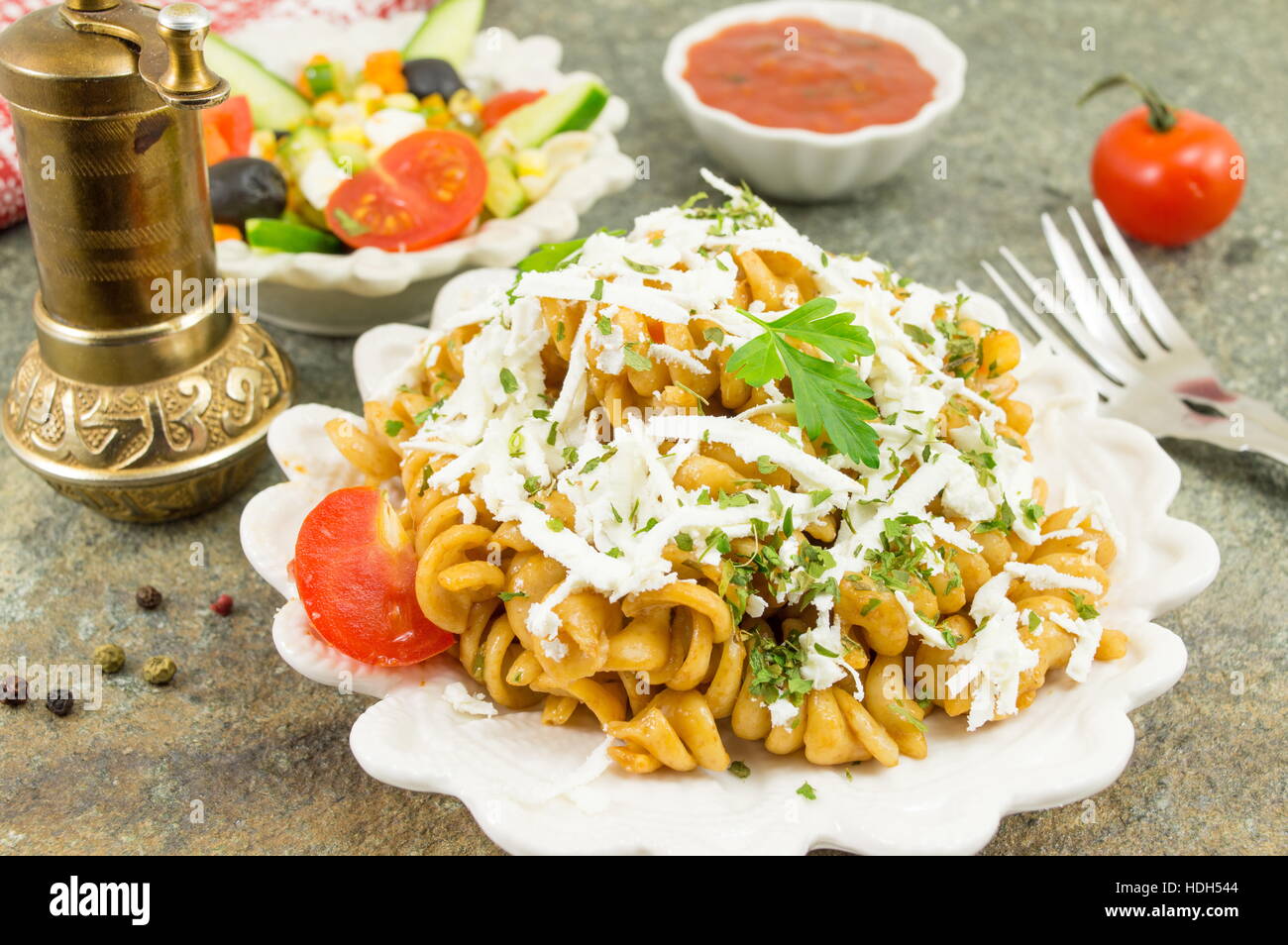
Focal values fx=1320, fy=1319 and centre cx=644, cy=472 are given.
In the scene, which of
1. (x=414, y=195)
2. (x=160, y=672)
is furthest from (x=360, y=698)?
(x=414, y=195)

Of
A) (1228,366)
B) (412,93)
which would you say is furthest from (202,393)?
(1228,366)

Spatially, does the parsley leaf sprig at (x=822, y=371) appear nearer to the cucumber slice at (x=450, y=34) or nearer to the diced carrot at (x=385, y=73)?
the diced carrot at (x=385, y=73)

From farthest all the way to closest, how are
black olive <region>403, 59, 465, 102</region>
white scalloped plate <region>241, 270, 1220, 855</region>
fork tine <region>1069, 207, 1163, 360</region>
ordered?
black olive <region>403, 59, 465, 102</region> → fork tine <region>1069, 207, 1163, 360</region> → white scalloped plate <region>241, 270, 1220, 855</region>

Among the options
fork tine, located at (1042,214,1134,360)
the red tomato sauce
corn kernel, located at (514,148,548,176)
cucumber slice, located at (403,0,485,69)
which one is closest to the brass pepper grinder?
corn kernel, located at (514,148,548,176)

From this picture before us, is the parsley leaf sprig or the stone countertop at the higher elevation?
the parsley leaf sprig

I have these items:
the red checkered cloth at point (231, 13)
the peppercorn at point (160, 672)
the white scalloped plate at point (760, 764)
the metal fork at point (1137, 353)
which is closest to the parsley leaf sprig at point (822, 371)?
the white scalloped plate at point (760, 764)

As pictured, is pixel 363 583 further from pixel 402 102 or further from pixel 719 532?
pixel 402 102

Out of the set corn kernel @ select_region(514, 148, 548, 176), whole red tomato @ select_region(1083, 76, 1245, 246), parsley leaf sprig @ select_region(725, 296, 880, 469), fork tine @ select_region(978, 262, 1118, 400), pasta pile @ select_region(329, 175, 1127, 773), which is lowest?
fork tine @ select_region(978, 262, 1118, 400)

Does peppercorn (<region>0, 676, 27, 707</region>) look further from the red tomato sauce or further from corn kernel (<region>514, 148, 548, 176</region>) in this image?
the red tomato sauce
